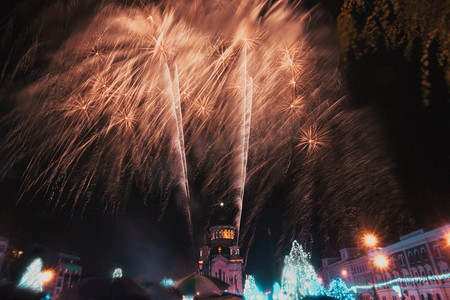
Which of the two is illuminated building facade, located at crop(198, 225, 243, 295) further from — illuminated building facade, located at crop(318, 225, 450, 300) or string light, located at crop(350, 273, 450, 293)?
string light, located at crop(350, 273, 450, 293)

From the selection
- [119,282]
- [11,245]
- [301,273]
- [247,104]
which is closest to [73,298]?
[119,282]

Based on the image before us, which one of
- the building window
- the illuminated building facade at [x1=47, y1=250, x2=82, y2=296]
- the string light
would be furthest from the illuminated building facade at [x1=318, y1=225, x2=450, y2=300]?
the illuminated building facade at [x1=47, y1=250, x2=82, y2=296]

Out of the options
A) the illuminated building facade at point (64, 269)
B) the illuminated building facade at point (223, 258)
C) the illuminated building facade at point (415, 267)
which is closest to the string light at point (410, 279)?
the illuminated building facade at point (415, 267)

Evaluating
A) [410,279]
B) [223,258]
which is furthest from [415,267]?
[223,258]

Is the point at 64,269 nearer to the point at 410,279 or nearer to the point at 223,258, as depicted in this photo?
the point at 223,258

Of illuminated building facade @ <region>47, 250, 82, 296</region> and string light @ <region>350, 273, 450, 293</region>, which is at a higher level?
illuminated building facade @ <region>47, 250, 82, 296</region>

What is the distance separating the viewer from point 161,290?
433 inches

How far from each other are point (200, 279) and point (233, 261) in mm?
75956

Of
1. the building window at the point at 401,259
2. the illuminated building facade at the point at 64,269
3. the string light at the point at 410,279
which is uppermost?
→ the illuminated building facade at the point at 64,269

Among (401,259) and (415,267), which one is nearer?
(415,267)

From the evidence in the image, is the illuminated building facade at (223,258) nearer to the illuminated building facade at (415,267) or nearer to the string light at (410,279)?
the illuminated building facade at (415,267)

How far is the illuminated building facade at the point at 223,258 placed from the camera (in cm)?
8427

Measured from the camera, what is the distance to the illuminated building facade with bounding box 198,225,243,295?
84.3 metres

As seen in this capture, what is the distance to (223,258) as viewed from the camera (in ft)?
281
